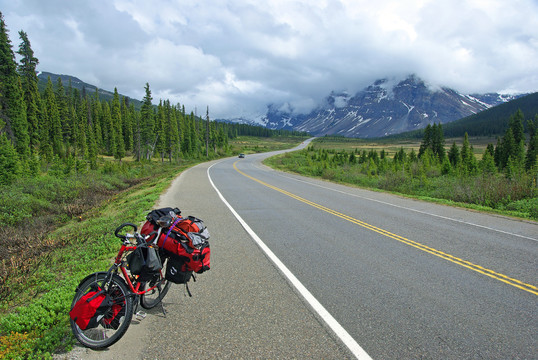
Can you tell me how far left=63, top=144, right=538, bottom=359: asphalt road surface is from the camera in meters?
3.21

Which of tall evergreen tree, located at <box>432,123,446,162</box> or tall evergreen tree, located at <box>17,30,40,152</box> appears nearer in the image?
tall evergreen tree, located at <box>17,30,40,152</box>

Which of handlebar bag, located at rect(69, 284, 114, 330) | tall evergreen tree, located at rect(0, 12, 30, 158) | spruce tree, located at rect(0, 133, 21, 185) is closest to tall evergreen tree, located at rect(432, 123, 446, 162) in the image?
handlebar bag, located at rect(69, 284, 114, 330)

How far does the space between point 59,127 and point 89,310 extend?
6186cm

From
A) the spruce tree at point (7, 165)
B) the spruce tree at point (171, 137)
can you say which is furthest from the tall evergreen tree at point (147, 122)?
the spruce tree at point (7, 165)

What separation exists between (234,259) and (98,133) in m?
74.2

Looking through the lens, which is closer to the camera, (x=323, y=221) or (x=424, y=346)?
(x=424, y=346)

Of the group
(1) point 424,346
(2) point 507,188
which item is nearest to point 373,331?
(1) point 424,346

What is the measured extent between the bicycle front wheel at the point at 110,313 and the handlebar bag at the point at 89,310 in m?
0.07

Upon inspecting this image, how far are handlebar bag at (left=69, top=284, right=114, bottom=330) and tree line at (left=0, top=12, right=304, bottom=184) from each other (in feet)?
91.9

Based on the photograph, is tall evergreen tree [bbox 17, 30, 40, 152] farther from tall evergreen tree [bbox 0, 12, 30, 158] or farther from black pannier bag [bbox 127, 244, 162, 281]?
black pannier bag [bbox 127, 244, 162, 281]

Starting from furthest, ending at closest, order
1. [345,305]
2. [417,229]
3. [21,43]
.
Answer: [21,43]
[417,229]
[345,305]

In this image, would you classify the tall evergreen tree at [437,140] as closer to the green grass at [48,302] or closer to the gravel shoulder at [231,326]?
the gravel shoulder at [231,326]

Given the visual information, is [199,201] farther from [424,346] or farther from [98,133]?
[98,133]

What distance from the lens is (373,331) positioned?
3.49 meters
